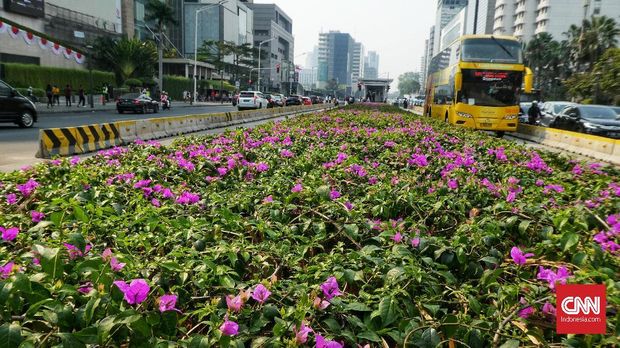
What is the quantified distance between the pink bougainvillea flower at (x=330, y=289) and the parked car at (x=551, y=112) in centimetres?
2485

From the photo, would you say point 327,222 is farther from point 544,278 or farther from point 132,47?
point 132,47

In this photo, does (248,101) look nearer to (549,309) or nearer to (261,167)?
(261,167)

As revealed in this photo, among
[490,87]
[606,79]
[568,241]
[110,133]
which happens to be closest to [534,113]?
[606,79]

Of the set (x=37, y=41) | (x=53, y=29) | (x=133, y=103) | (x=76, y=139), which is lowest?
(x=76, y=139)

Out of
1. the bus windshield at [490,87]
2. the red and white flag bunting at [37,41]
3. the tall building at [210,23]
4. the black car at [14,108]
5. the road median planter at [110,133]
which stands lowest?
the road median planter at [110,133]

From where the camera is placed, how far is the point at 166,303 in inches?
63.0

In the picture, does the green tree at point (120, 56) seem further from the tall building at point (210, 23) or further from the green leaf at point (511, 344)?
the green leaf at point (511, 344)

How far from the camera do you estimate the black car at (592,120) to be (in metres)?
19.4

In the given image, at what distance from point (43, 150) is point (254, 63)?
102 meters

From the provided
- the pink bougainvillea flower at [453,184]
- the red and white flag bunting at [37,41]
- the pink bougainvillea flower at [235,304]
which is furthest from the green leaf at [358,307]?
the red and white flag bunting at [37,41]

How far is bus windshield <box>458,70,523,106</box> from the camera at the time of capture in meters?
19.4

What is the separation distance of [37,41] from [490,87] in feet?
135

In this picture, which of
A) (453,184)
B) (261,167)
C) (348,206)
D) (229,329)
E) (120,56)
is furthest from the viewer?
(120,56)

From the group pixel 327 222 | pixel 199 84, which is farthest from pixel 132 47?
pixel 327 222
